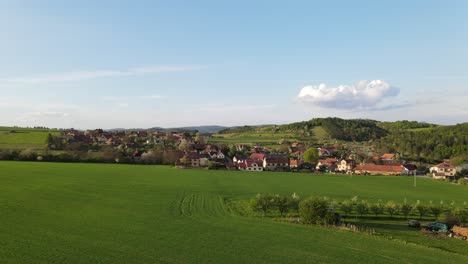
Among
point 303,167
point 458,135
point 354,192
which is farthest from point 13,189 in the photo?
point 458,135

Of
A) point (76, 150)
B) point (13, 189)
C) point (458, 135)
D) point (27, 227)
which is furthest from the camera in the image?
point (458, 135)

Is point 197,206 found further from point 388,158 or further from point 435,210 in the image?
point 388,158

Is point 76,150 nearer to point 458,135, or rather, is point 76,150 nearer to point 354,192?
point 354,192

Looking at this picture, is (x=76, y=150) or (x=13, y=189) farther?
(x=76, y=150)

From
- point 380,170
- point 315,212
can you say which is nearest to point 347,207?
point 315,212

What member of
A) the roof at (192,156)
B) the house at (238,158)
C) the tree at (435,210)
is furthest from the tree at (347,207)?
the house at (238,158)

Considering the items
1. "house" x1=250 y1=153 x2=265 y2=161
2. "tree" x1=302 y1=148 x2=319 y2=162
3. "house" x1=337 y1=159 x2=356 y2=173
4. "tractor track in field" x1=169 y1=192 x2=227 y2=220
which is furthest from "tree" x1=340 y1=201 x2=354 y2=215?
"tree" x1=302 y1=148 x2=319 y2=162

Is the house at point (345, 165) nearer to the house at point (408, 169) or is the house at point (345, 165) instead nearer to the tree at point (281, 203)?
the house at point (408, 169)
